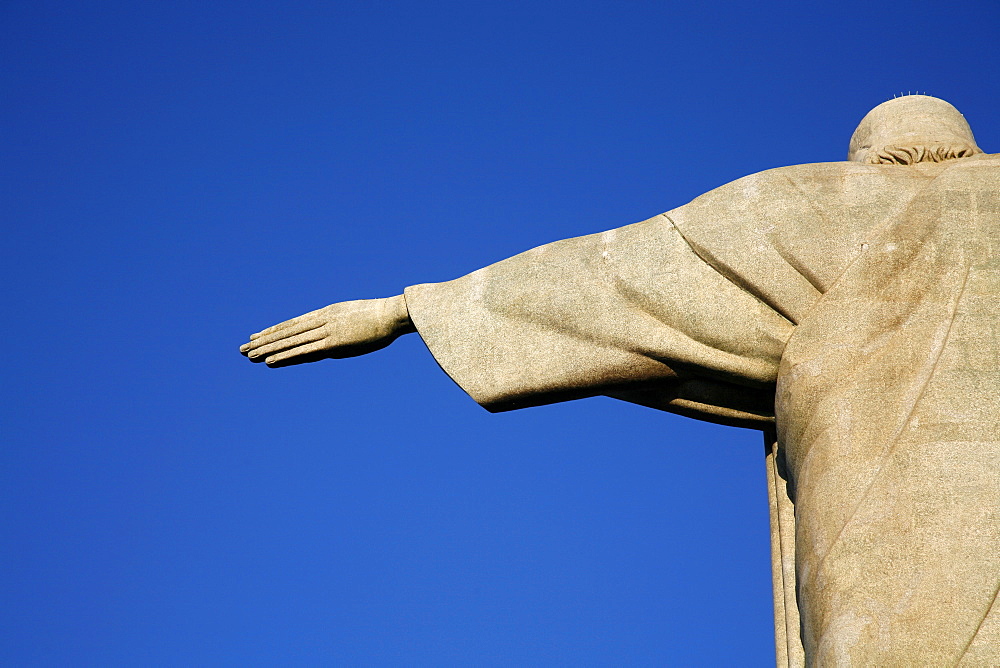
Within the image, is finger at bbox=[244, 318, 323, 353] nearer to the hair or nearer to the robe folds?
the robe folds

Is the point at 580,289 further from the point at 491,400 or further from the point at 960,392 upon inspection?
the point at 960,392

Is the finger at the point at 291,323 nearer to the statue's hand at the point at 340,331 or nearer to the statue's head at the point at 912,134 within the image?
the statue's hand at the point at 340,331

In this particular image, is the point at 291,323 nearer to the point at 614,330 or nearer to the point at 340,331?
the point at 340,331

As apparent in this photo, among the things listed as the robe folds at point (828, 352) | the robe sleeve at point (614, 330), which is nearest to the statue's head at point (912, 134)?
the robe folds at point (828, 352)

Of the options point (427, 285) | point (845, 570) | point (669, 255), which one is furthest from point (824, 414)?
point (427, 285)

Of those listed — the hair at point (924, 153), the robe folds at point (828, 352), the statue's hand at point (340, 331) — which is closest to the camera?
the robe folds at point (828, 352)
